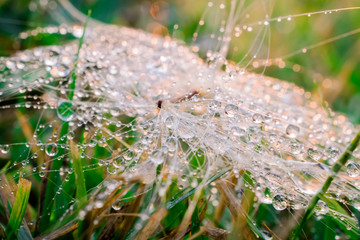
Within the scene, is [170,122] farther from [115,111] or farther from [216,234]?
[216,234]

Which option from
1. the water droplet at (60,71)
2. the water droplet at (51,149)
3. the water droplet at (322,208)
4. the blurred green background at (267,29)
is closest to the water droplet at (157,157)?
the water droplet at (51,149)

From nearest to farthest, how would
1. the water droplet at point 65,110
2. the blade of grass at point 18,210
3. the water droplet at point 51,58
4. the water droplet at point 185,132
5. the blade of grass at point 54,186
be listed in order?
the blade of grass at point 18,210 < the blade of grass at point 54,186 < the water droplet at point 185,132 < the water droplet at point 65,110 < the water droplet at point 51,58

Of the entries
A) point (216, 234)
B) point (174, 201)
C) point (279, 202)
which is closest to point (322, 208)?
point (279, 202)

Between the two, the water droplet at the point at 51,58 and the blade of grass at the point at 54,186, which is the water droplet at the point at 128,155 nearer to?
the blade of grass at the point at 54,186

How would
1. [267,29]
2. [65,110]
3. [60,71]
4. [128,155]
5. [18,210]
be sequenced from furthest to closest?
[267,29]
[60,71]
[65,110]
[128,155]
[18,210]

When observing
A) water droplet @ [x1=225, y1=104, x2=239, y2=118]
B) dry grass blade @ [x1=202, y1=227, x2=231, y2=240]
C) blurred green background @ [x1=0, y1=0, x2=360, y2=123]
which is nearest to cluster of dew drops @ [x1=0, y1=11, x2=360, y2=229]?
water droplet @ [x1=225, y1=104, x2=239, y2=118]

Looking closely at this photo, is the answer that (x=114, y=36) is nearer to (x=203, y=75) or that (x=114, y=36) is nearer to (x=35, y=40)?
(x=35, y=40)

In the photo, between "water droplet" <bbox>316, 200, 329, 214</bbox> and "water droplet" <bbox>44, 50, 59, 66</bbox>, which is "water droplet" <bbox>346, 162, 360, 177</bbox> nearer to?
"water droplet" <bbox>316, 200, 329, 214</bbox>
